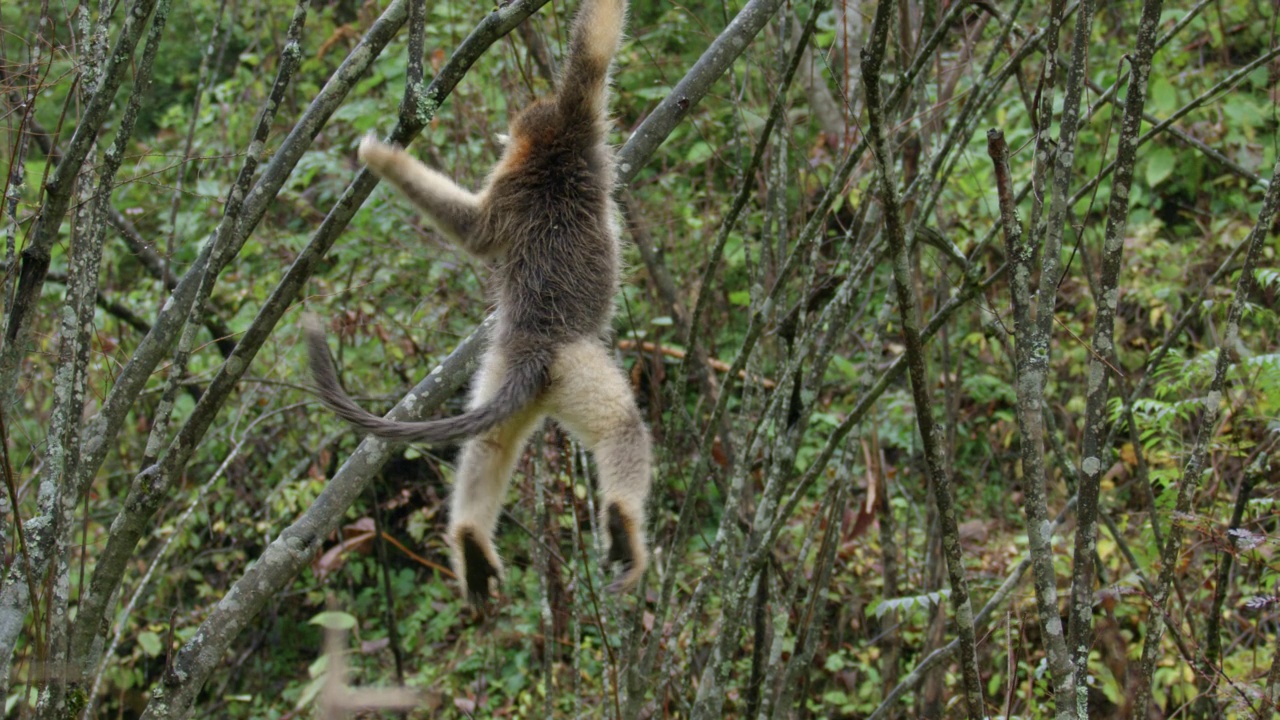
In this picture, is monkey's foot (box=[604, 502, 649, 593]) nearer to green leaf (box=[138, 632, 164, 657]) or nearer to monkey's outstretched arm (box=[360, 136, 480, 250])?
monkey's outstretched arm (box=[360, 136, 480, 250])

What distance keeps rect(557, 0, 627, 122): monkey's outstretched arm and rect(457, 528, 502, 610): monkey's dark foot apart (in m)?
1.56

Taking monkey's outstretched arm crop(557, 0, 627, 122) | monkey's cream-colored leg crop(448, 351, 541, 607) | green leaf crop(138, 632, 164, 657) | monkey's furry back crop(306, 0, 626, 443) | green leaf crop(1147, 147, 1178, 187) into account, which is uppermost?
green leaf crop(1147, 147, 1178, 187)

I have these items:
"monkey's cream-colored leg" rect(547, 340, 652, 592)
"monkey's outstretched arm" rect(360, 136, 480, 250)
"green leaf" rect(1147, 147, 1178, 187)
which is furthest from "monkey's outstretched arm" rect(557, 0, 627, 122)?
"green leaf" rect(1147, 147, 1178, 187)

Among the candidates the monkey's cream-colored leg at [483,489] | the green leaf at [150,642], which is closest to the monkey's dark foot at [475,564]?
the monkey's cream-colored leg at [483,489]

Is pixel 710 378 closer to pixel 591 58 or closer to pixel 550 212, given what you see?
pixel 550 212

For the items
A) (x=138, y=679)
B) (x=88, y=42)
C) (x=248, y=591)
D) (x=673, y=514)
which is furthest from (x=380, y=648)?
(x=88, y=42)

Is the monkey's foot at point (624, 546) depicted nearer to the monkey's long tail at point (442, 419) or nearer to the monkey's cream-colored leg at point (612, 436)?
the monkey's cream-colored leg at point (612, 436)

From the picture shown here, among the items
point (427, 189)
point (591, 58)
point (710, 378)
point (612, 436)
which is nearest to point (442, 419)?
point (612, 436)

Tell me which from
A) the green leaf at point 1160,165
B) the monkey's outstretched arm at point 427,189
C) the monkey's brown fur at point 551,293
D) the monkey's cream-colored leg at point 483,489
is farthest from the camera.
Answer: the green leaf at point 1160,165

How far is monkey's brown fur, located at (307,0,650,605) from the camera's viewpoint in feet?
10.7

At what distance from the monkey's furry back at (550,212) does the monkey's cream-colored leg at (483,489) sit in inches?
5.6

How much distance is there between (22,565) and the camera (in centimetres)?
279

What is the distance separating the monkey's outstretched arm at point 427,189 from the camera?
3143 mm

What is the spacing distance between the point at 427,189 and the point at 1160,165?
5789 mm
